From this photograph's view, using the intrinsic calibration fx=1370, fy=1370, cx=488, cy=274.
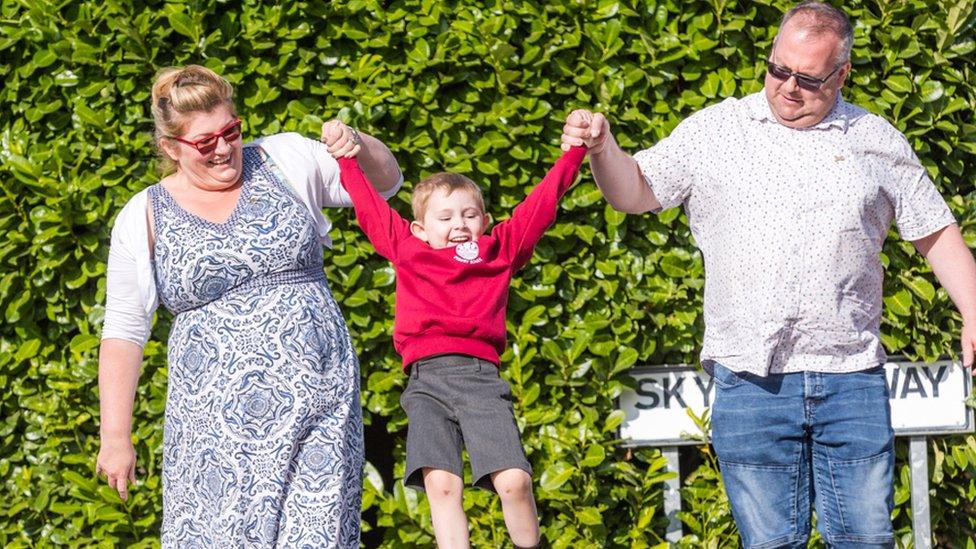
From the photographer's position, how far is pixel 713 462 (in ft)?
16.3

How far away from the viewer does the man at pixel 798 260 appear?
140 inches

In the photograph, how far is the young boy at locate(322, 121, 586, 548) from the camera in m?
3.61

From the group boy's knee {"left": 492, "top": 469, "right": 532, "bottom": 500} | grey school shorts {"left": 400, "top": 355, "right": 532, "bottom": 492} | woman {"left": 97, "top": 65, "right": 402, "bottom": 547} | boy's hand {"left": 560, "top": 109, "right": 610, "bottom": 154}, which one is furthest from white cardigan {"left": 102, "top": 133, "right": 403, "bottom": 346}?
boy's knee {"left": 492, "top": 469, "right": 532, "bottom": 500}

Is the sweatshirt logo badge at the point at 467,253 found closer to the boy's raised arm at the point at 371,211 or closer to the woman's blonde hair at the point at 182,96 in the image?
the boy's raised arm at the point at 371,211

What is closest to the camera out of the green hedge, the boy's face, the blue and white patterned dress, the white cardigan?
the blue and white patterned dress

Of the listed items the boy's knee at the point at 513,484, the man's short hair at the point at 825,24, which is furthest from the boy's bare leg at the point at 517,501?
the man's short hair at the point at 825,24

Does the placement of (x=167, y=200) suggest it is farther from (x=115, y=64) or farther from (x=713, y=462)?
(x=713, y=462)

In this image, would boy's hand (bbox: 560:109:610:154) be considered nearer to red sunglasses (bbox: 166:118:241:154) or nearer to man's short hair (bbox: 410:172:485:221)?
man's short hair (bbox: 410:172:485:221)

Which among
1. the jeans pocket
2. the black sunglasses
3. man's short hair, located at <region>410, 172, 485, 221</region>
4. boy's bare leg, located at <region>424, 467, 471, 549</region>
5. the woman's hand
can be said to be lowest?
boy's bare leg, located at <region>424, 467, 471, 549</region>

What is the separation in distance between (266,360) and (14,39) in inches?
81.0

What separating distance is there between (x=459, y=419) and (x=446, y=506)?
231 millimetres

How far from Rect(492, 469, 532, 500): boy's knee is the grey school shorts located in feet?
0.06

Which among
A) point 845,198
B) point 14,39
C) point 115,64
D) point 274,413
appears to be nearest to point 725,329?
point 845,198

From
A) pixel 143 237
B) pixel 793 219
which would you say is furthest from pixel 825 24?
pixel 143 237
